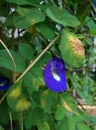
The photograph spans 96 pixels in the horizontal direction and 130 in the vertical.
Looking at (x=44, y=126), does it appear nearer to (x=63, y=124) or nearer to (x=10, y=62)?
(x=63, y=124)

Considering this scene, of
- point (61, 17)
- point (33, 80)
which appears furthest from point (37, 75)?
point (61, 17)

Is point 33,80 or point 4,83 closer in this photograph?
point 33,80

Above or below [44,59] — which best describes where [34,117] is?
below

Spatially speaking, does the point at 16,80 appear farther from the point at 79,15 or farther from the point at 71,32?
the point at 79,15

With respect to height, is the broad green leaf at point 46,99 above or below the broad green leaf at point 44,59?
below

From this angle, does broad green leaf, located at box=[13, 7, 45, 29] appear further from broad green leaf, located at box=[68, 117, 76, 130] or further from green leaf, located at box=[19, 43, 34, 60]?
broad green leaf, located at box=[68, 117, 76, 130]

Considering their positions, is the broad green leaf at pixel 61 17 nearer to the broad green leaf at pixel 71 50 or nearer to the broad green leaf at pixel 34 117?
the broad green leaf at pixel 71 50

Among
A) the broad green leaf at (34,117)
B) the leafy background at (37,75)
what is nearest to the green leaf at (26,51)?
the leafy background at (37,75)

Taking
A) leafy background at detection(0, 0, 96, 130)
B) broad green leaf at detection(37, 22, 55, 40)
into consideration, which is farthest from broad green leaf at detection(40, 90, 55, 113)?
broad green leaf at detection(37, 22, 55, 40)
